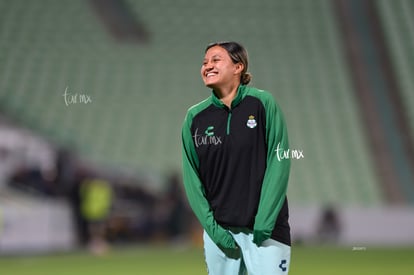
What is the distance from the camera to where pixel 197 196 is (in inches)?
110


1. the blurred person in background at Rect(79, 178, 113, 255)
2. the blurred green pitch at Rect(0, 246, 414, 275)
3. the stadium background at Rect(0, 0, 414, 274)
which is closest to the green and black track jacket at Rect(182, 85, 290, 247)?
the blurred green pitch at Rect(0, 246, 414, 275)

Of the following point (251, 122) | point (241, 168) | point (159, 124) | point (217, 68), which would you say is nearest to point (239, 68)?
point (217, 68)

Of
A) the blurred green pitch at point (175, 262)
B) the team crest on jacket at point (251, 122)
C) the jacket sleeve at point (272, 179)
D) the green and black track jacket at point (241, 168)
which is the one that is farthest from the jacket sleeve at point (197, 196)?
the blurred green pitch at point (175, 262)

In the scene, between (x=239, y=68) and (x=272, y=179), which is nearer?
(x=272, y=179)

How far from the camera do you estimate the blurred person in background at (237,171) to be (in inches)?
107

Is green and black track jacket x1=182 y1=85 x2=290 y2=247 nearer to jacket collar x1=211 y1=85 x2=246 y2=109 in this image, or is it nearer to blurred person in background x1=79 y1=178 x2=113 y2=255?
jacket collar x1=211 y1=85 x2=246 y2=109

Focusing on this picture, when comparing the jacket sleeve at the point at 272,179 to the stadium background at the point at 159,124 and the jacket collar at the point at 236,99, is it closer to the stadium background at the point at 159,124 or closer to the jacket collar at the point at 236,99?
the jacket collar at the point at 236,99

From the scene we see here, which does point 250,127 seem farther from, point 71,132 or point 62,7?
point 62,7

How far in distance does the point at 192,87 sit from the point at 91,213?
2.32m

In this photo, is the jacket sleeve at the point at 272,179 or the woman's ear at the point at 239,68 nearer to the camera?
the jacket sleeve at the point at 272,179

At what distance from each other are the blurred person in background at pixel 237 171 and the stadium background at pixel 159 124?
28.8 feet

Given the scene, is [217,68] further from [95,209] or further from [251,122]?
[95,209]

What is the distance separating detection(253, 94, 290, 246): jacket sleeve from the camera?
269cm

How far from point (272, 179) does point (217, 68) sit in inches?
16.0
